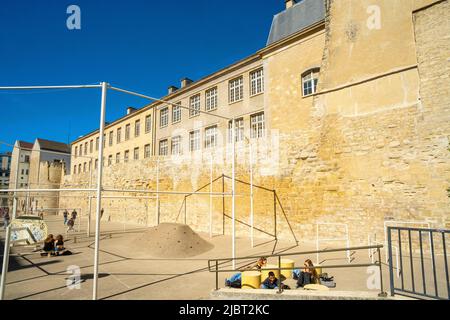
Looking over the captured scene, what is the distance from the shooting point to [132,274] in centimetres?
888

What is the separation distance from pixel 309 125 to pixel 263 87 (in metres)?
5.86

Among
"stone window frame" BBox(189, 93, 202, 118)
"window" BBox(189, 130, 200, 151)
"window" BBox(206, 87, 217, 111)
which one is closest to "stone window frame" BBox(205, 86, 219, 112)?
"window" BBox(206, 87, 217, 111)

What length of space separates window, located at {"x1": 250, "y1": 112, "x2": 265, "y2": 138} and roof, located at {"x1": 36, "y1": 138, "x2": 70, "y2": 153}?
55731 millimetres

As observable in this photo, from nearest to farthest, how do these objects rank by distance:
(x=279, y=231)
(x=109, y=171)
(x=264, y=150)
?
1. (x=279, y=231)
2. (x=264, y=150)
3. (x=109, y=171)

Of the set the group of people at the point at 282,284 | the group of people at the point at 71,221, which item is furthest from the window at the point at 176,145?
the group of people at the point at 282,284

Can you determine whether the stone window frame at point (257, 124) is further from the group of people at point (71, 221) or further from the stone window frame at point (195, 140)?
the group of people at point (71, 221)

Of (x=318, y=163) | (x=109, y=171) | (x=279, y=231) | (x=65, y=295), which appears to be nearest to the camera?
(x=65, y=295)

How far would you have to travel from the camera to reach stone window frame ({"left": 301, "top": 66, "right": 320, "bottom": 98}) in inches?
627

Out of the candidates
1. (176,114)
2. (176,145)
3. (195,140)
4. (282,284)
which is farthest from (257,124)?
(282,284)

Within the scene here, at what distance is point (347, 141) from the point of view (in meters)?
13.7

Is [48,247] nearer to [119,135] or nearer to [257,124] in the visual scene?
[257,124]

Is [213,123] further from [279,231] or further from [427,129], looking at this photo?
[427,129]

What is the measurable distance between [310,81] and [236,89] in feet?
24.4
